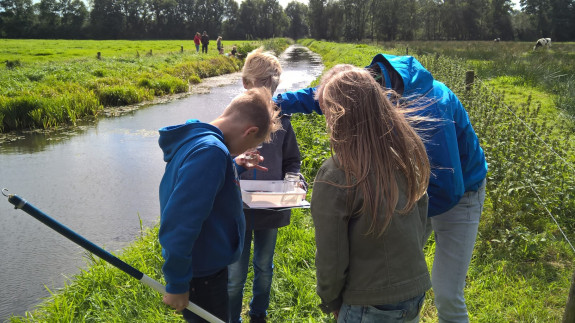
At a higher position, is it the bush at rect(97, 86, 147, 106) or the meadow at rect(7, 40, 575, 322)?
the bush at rect(97, 86, 147, 106)

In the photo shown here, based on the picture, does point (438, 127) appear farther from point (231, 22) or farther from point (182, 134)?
point (231, 22)

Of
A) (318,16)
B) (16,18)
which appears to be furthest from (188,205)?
(318,16)

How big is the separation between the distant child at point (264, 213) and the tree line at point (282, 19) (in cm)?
Answer: 5765

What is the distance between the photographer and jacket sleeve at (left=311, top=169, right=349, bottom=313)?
151 cm

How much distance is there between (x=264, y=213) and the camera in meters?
2.57

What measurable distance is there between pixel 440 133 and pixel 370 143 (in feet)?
1.64

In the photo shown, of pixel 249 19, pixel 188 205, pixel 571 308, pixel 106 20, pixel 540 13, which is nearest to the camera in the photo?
pixel 188 205

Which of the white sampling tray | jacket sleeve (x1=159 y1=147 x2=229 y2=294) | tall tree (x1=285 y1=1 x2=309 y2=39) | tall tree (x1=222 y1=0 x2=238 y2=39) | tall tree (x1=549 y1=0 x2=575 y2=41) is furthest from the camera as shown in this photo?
tall tree (x1=285 y1=1 x2=309 y2=39)

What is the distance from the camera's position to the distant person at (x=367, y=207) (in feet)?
4.97

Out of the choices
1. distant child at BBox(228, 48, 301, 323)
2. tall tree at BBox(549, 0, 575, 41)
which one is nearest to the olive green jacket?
distant child at BBox(228, 48, 301, 323)

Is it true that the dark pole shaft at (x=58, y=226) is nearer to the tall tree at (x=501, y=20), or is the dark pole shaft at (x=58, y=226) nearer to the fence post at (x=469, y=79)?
the fence post at (x=469, y=79)

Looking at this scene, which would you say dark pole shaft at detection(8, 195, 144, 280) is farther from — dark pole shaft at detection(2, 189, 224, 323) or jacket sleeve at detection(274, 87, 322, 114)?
jacket sleeve at detection(274, 87, 322, 114)

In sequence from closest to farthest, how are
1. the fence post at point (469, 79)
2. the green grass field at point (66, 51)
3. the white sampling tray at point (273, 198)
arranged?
the white sampling tray at point (273, 198) → the fence post at point (469, 79) → the green grass field at point (66, 51)

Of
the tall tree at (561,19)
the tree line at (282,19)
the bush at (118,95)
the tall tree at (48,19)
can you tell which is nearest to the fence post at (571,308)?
the bush at (118,95)
